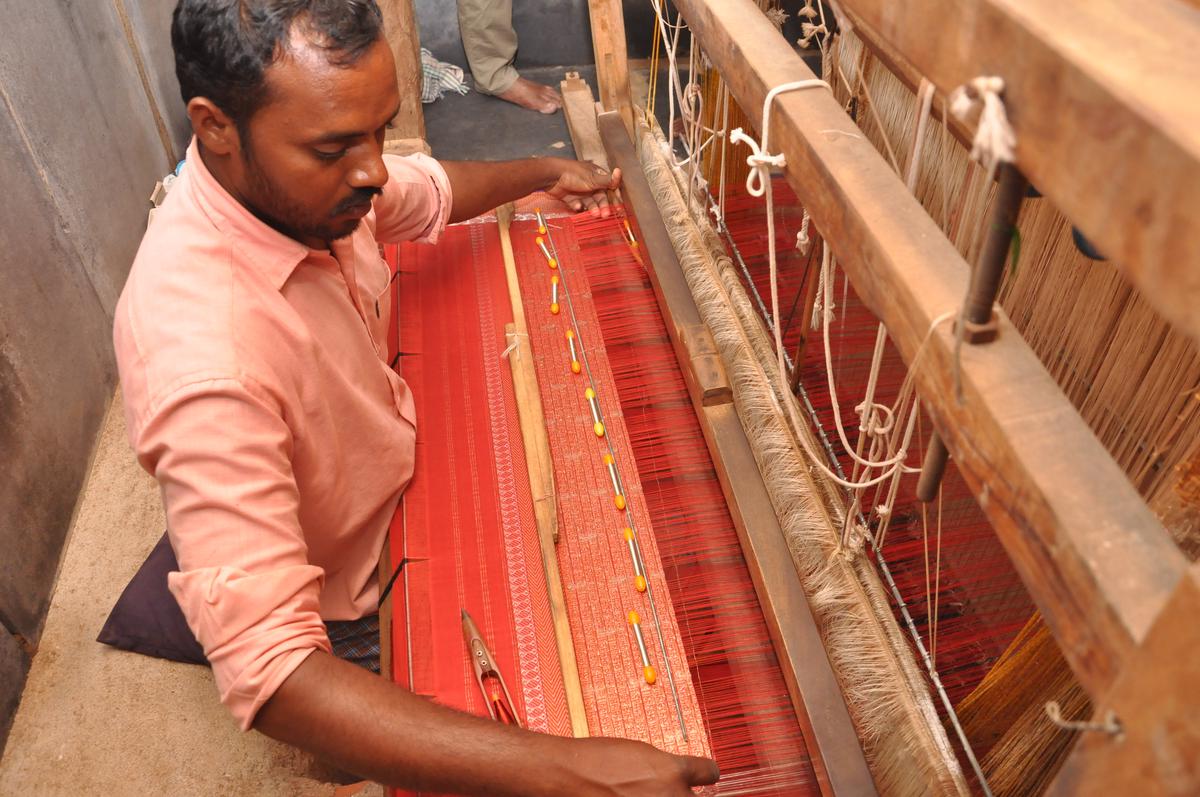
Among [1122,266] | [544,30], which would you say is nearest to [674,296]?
[1122,266]

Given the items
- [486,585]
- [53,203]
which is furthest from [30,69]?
[486,585]

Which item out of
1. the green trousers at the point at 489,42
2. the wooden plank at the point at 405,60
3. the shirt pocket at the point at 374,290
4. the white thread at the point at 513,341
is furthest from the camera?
the green trousers at the point at 489,42

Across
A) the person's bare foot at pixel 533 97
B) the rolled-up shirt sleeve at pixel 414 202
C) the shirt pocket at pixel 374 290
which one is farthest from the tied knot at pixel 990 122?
the person's bare foot at pixel 533 97

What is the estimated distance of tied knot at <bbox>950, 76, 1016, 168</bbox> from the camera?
2.26 feet

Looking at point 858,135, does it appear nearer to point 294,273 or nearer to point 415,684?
point 294,273

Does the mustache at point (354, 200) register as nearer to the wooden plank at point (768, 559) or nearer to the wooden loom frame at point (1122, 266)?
the wooden plank at point (768, 559)

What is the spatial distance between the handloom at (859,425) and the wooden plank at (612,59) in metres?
0.03

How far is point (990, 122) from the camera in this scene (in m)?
0.69

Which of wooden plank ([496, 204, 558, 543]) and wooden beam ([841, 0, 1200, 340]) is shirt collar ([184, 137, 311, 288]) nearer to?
wooden plank ([496, 204, 558, 543])

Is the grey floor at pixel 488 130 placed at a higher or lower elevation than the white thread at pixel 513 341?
lower

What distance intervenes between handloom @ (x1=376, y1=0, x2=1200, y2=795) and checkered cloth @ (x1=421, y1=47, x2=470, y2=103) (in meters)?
2.45

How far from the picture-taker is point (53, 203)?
2793 millimetres

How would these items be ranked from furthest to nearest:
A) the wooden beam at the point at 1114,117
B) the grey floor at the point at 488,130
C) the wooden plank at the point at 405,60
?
the grey floor at the point at 488,130 < the wooden plank at the point at 405,60 < the wooden beam at the point at 1114,117

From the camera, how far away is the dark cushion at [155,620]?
195cm
